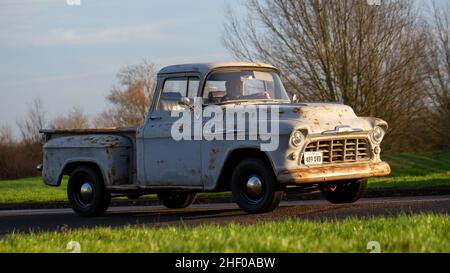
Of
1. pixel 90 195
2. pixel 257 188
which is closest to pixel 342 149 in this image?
pixel 257 188

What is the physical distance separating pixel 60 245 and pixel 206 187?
160 inches

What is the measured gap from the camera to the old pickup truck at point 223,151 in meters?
11.0

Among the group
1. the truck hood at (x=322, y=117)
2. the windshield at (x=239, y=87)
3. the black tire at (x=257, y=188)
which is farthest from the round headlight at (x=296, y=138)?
the windshield at (x=239, y=87)

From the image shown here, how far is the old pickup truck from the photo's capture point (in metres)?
11.0

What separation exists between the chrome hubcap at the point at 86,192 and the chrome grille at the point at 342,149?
404cm

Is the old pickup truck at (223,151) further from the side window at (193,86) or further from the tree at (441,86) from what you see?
the tree at (441,86)

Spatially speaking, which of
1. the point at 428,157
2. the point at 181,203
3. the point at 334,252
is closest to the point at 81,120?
the point at 428,157

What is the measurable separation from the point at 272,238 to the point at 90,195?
682cm

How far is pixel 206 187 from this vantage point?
1166 cm

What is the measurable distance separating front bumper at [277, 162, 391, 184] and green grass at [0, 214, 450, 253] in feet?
5.32

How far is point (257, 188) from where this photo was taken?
11133 millimetres

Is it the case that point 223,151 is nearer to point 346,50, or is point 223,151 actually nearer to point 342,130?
point 342,130

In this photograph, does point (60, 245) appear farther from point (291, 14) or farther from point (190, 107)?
point (291, 14)

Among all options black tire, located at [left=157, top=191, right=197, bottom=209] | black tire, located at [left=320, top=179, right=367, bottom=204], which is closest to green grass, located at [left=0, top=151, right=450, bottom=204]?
black tire, located at [left=157, top=191, right=197, bottom=209]
